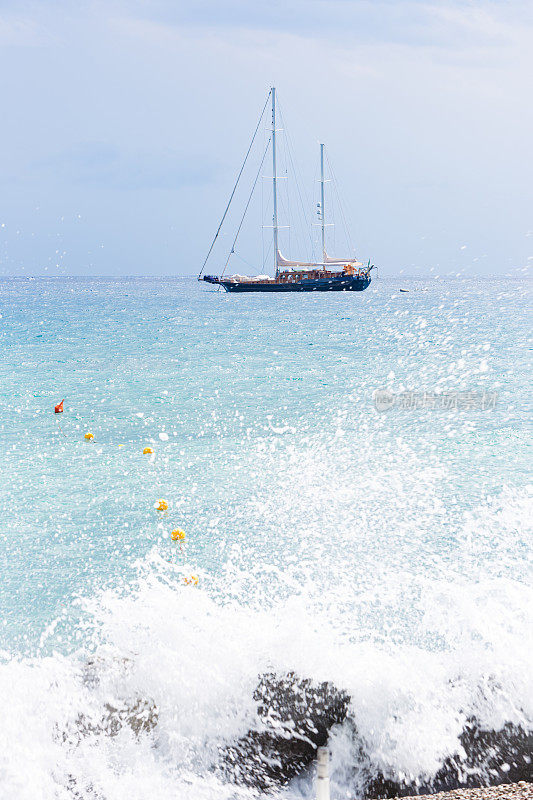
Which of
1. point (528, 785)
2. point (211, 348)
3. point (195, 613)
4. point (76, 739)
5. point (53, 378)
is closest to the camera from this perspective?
point (528, 785)

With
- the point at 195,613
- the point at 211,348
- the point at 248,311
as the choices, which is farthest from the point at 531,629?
the point at 248,311

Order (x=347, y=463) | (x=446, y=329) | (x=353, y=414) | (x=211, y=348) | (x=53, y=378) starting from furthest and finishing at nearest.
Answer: (x=446, y=329), (x=211, y=348), (x=53, y=378), (x=353, y=414), (x=347, y=463)

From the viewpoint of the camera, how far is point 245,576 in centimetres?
741

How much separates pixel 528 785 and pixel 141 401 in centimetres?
1578

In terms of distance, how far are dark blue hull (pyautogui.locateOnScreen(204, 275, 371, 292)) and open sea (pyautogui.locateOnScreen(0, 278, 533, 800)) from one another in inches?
2189

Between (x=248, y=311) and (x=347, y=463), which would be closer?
(x=347, y=463)

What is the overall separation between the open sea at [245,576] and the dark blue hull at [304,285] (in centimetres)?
5559

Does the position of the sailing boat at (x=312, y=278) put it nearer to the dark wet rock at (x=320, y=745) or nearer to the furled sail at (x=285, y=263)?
the furled sail at (x=285, y=263)

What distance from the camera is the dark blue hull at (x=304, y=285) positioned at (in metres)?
74.4

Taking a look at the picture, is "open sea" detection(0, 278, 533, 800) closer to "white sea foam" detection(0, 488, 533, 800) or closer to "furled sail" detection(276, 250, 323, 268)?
"white sea foam" detection(0, 488, 533, 800)

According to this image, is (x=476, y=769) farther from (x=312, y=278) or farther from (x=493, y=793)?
(x=312, y=278)

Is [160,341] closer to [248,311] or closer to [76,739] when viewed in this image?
[248,311]

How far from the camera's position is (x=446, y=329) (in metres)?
46.9

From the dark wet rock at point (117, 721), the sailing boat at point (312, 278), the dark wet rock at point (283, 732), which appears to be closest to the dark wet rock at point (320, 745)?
the dark wet rock at point (283, 732)
